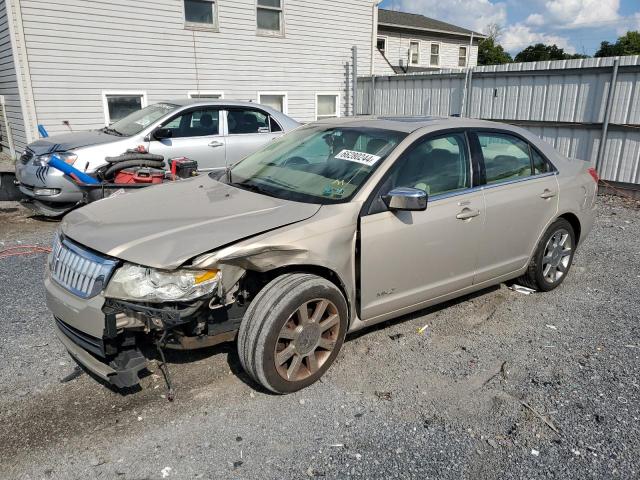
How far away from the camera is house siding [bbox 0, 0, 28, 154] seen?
9789 millimetres

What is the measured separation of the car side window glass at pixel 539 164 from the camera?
440 centimetres

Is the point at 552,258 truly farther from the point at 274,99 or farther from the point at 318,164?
the point at 274,99

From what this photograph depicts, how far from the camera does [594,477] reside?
2467mm

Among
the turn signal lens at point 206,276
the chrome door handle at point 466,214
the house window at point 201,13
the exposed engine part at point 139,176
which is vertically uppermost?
the house window at point 201,13

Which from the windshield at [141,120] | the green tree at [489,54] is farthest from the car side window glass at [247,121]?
the green tree at [489,54]

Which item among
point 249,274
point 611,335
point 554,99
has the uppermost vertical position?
point 554,99

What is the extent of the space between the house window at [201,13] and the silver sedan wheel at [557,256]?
10.1 meters

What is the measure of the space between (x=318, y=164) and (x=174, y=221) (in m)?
1.19

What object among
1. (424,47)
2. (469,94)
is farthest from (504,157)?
(424,47)

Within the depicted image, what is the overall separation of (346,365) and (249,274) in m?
1.00

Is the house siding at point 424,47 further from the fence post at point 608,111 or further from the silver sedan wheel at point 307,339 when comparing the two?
the silver sedan wheel at point 307,339

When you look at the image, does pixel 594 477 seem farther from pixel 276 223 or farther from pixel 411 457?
pixel 276 223

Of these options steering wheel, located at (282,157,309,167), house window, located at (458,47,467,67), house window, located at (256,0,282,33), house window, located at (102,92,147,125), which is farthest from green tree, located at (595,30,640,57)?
steering wheel, located at (282,157,309,167)

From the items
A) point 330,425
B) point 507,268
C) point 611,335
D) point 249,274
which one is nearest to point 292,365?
point 330,425
